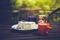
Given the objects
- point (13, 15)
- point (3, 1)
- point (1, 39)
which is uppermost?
point (3, 1)

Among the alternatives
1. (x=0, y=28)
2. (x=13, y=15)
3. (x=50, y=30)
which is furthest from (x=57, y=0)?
(x=0, y=28)

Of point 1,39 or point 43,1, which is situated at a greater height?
point 43,1

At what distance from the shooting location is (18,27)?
6.61ft

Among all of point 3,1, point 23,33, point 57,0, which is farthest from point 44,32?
point 3,1

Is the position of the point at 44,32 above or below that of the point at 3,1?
below

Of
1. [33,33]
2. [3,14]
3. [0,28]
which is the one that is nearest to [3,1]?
[3,14]

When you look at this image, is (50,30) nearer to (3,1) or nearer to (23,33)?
(23,33)

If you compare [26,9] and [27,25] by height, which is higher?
[26,9]

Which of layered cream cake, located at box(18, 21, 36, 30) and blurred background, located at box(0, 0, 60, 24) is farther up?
blurred background, located at box(0, 0, 60, 24)

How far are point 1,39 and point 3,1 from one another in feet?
1.17

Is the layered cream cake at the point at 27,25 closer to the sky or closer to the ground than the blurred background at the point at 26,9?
closer to the ground

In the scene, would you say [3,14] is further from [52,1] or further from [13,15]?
[52,1]

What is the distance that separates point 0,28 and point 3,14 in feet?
0.44

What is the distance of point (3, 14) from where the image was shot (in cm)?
200
